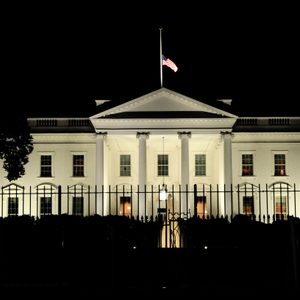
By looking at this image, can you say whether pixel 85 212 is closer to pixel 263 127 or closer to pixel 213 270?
pixel 263 127

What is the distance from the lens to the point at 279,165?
40.8 m

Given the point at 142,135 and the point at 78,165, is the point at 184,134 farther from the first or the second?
the point at 78,165

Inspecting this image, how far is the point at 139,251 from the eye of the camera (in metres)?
15.3

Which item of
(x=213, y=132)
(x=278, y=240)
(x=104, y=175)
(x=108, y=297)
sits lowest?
(x=108, y=297)

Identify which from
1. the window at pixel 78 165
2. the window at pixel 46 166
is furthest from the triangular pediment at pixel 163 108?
the window at pixel 46 166

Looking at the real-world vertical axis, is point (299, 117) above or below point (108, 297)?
above

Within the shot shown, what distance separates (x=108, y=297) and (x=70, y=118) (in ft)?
96.8

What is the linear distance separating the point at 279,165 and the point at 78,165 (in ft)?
49.2

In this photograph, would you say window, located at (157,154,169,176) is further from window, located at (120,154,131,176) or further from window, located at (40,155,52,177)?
window, located at (40,155,52,177)

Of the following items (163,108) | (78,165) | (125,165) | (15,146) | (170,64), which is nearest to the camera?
(170,64)

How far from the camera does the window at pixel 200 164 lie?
41.8m

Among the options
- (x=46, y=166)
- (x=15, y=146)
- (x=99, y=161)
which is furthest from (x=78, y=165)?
(x=15, y=146)

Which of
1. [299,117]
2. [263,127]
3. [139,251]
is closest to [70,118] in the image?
[263,127]

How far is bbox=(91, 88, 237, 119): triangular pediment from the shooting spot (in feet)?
120
